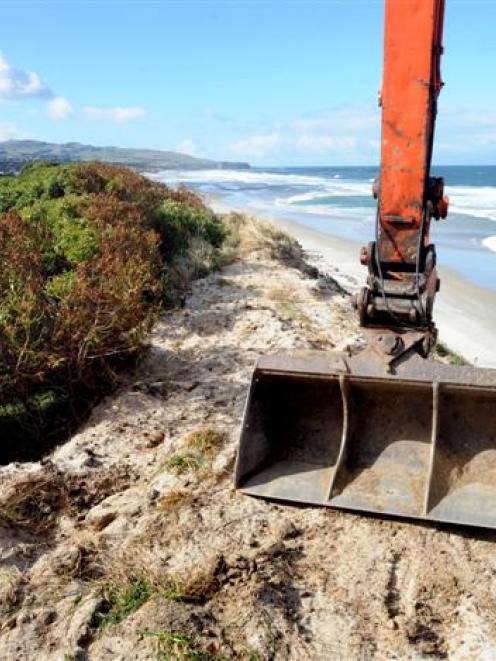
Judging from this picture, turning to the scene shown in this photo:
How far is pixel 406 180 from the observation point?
486 centimetres

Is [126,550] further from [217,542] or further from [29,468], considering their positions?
[29,468]

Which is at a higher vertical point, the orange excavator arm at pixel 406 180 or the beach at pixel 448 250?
the orange excavator arm at pixel 406 180

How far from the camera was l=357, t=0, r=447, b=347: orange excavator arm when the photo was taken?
4.67 m

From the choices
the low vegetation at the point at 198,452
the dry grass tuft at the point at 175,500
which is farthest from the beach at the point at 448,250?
the dry grass tuft at the point at 175,500

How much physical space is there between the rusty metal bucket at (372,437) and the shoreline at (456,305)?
5.88m

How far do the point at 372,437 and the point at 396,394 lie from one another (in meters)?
0.34

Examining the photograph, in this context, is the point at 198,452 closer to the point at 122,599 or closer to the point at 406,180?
the point at 122,599

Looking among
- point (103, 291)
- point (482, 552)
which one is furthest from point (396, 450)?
point (103, 291)

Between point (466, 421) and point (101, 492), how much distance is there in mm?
2517

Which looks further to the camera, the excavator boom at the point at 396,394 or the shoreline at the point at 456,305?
the shoreline at the point at 456,305

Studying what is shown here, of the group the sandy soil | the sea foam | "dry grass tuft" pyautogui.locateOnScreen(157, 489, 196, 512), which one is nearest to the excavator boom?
the sandy soil

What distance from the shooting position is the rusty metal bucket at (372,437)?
461 cm

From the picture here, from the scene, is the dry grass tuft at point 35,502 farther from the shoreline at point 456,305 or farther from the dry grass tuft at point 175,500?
the shoreline at point 456,305

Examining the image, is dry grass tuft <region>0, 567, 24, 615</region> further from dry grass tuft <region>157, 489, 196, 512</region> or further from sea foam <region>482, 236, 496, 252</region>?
sea foam <region>482, 236, 496, 252</region>
